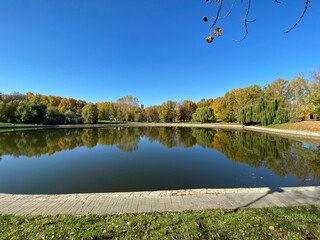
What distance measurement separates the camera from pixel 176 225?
9.14 feet

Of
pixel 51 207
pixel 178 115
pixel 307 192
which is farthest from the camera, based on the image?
pixel 178 115

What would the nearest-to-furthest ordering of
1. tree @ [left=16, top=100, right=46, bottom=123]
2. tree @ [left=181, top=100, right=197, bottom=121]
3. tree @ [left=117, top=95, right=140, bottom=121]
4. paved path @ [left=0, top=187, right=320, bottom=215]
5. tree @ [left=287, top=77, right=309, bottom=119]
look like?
1. paved path @ [left=0, top=187, right=320, bottom=215]
2. tree @ [left=287, top=77, right=309, bottom=119]
3. tree @ [left=16, top=100, right=46, bottom=123]
4. tree @ [left=117, top=95, right=140, bottom=121]
5. tree @ [left=181, top=100, right=197, bottom=121]

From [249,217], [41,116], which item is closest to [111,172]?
[249,217]

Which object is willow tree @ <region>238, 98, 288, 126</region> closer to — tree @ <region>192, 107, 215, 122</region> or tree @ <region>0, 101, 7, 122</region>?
tree @ <region>192, 107, 215, 122</region>

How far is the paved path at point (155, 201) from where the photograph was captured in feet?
11.6

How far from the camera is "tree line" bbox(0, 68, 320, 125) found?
1146 inches

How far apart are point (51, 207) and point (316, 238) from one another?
18.2 feet

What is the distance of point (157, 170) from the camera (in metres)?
7.57

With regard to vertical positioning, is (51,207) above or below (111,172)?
above

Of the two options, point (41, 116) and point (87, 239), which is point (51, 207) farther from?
point (41, 116)

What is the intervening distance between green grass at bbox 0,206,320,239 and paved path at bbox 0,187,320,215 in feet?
1.09

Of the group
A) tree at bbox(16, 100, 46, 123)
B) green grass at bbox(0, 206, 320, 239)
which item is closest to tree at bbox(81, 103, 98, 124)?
tree at bbox(16, 100, 46, 123)

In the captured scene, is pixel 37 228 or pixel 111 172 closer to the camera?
pixel 37 228

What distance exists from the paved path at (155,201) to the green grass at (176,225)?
1.09 ft
